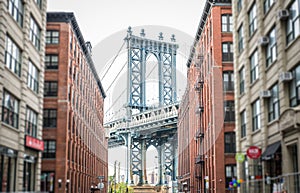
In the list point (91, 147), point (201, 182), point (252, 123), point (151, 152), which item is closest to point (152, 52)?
point (151, 152)

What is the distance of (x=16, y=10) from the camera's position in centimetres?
3153

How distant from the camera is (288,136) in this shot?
25.7 m

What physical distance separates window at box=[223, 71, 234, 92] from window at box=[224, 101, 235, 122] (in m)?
1.51

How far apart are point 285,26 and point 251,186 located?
11.0 meters

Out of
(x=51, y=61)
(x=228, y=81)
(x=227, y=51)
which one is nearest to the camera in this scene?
(x=228, y=81)

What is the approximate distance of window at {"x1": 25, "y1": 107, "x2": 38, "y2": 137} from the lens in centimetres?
3456

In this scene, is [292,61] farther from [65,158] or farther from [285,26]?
[65,158]

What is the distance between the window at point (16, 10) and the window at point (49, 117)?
942 inches

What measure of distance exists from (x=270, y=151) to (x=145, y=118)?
342ft

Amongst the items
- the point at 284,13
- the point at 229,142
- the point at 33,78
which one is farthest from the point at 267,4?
the point at 229,142

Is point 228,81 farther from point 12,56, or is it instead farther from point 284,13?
point 12,56

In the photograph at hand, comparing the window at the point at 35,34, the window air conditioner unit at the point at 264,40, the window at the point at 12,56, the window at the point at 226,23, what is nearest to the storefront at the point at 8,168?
the window at the point at 12,56

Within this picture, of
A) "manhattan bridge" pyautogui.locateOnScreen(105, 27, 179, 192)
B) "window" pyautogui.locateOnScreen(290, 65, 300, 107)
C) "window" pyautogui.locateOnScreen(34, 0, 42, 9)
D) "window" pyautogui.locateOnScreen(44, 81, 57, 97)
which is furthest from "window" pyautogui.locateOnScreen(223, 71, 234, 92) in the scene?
"manhattan bridge" pyautogui.locateOnScreen(105, 27, 179, 192)

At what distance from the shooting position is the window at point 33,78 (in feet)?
117
